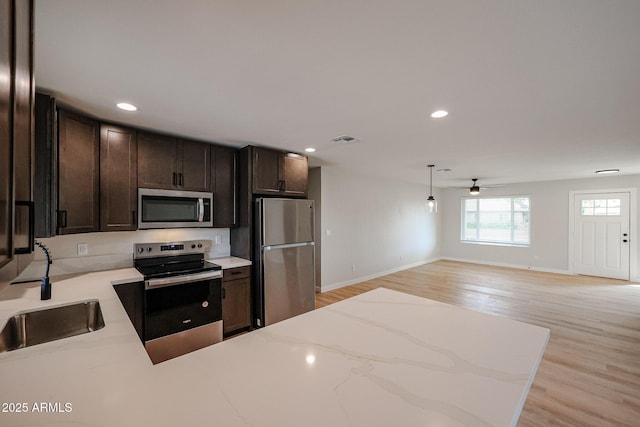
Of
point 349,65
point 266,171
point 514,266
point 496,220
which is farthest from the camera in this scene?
point 496,220

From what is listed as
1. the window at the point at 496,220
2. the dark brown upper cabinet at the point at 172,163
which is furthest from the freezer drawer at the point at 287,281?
the window at the point at 496,220

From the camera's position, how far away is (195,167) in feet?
9.91

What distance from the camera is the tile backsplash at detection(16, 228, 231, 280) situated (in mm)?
2428

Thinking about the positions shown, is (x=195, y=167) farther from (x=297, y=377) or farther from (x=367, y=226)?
(x=367, y=226)

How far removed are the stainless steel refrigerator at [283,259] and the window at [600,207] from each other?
6.73 m

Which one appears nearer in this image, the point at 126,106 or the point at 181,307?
the point at 126,106

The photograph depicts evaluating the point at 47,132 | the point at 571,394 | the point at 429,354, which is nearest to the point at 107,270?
the point at 47,132

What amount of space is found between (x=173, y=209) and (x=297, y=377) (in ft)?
8.33

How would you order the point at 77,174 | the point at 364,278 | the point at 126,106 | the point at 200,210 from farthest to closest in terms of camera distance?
the point at 364,278 < the point at 200,210 < the point at 77,174 < the point at 126,106

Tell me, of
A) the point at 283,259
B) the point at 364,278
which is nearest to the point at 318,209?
the point at 283,259

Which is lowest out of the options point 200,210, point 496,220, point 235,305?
point 235,305

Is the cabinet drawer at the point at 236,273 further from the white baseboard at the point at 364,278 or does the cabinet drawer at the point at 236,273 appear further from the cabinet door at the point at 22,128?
the cabinet door at the point at 22,128

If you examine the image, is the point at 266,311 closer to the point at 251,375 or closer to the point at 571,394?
the point at 251,375

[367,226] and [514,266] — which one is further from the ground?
[367,226]
